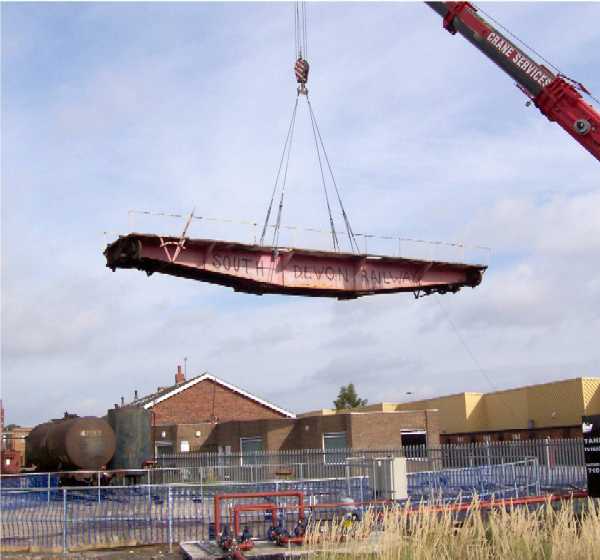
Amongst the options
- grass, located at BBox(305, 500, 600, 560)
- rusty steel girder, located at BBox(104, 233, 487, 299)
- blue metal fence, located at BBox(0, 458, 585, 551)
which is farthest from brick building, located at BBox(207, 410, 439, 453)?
grass, located at BBox(305, 500, 600, 560)

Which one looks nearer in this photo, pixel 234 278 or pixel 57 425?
pixel 234 278

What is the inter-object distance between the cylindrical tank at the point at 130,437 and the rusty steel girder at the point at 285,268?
32.5 ft

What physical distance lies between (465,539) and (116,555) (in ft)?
27.8

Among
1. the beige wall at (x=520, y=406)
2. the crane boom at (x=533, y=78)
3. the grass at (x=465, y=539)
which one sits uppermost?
the crane boom at (x=533, y=78)

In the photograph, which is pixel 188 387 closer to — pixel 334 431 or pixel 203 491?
pixel 334 431

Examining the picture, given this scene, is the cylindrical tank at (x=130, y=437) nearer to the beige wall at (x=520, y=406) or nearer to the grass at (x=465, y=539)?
the grass at (x=465, y=539)

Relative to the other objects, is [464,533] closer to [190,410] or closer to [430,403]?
[190,410]

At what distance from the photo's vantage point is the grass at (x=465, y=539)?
28.4 feet

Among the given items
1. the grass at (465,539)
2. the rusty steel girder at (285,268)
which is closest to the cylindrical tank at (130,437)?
the rusty steel girder at (285,268)

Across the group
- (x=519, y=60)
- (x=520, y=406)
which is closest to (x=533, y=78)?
(x=519, y=60)

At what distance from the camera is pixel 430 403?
60406 millimetres

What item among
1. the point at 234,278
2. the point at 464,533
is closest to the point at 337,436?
the point at 234,278

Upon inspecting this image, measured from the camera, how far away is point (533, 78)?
21.6 meters

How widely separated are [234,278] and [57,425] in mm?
11413
